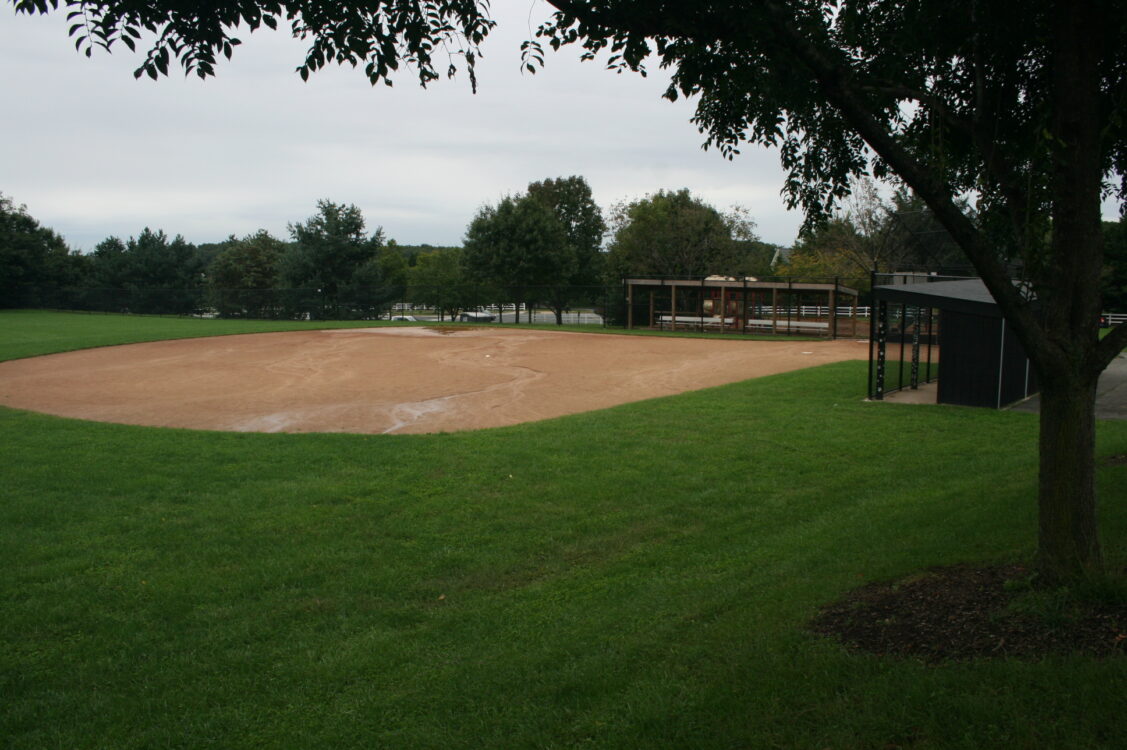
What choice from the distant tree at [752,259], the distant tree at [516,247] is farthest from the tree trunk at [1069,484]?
the distant tree at [752,259]

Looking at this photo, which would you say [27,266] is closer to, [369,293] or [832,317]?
[369,293]

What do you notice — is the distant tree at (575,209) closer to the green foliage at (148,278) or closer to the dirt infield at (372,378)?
the green foliage at (148,278)

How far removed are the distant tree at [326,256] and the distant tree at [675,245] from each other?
55.0 feet

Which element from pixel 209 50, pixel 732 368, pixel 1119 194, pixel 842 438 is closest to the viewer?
pixel 209 50

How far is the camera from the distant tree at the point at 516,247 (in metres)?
53.2

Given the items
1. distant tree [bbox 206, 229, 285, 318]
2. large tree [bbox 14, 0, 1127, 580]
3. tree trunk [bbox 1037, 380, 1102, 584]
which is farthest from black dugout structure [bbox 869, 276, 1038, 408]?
distant tree [bbox 206, 229, 285, 318]

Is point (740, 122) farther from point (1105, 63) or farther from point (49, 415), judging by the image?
point (49, 415)

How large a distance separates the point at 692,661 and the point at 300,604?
3.24 meters

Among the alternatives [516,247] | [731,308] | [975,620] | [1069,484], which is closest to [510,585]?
[975,620]

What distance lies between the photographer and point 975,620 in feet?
15.0

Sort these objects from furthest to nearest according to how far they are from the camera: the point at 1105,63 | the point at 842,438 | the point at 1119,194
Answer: the point at 842,438, the point at 1119,194, the point at 1105,63

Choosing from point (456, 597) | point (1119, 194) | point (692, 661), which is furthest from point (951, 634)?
point (1119, 194)

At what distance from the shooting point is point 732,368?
2355 cm

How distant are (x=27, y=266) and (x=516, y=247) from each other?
33322 mm
